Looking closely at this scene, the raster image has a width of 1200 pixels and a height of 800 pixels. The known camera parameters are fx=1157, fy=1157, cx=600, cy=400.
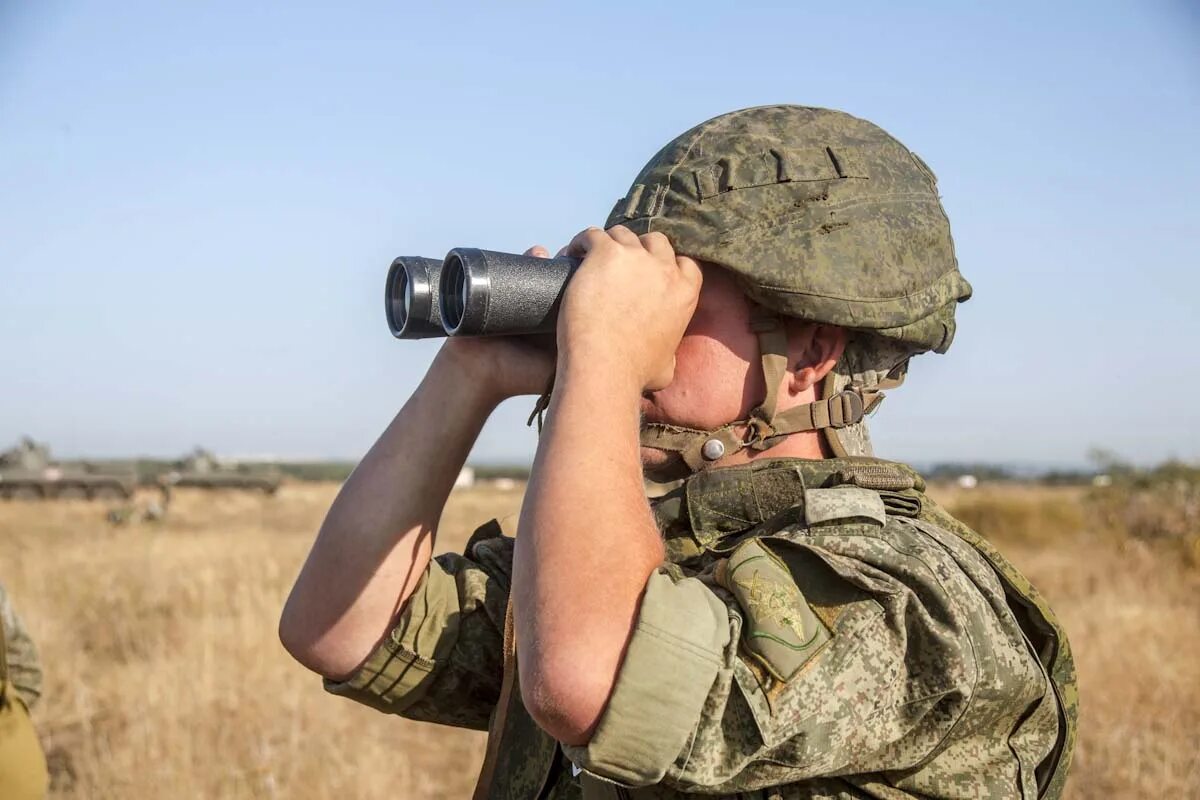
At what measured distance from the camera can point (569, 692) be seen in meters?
1.47

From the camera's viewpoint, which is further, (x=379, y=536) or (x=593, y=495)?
(x=379, y=536)

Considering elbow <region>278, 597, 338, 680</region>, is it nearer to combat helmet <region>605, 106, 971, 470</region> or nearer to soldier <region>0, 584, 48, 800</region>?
combat helmet <region>605, 106, 971, 470</region>

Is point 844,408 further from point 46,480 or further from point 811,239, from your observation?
point 46,480

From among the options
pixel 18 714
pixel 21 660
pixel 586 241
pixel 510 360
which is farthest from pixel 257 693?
pixel 586 241

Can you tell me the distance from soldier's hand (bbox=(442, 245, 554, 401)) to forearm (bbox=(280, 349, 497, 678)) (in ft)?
0.09

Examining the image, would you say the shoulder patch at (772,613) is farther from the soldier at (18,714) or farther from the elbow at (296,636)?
the soldier at (18,714)

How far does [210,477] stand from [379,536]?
4376cm

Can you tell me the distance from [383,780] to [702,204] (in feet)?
15.3

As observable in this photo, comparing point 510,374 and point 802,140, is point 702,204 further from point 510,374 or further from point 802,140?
point 510,374

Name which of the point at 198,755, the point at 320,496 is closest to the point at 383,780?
the point at 198,755

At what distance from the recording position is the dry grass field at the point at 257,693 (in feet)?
18.8

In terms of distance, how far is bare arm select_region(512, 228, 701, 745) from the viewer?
4.88ft

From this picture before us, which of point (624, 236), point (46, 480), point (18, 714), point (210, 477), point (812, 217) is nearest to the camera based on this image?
point (624, 236)

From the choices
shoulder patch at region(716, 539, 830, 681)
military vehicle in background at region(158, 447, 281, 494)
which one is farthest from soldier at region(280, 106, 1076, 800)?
military vehicle in background at region(158, 447, 281, 494)
